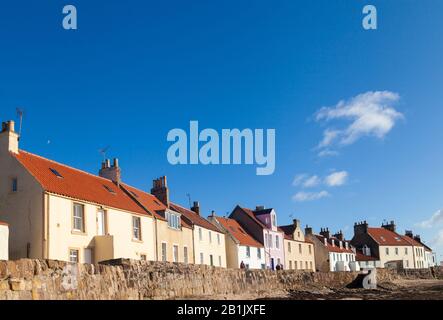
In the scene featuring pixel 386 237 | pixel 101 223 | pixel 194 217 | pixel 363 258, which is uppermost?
pixel 194 217

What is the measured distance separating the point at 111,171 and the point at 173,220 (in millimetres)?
5968

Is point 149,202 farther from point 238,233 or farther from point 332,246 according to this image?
point 332,246

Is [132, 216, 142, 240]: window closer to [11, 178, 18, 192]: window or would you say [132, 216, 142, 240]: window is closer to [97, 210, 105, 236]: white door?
[97, 210, 105, 236]: white door

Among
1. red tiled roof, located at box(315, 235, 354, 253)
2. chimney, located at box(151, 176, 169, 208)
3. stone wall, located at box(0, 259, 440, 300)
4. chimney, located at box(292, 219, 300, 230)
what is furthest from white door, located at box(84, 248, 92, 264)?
red tiled roof, located at box(315, 235, 354, 253)

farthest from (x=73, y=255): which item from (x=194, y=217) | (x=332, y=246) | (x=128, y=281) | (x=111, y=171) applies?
(x=332, y=246)

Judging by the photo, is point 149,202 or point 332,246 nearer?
point 149,202

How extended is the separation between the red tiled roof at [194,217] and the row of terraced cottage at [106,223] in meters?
0.17

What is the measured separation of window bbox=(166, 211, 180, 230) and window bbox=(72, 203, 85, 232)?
34.4ft

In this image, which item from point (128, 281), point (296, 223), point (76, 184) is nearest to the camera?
point (128, 281)

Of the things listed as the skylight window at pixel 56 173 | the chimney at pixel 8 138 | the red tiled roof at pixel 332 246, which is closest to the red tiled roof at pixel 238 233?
the red tiled roof at pixel 332 246

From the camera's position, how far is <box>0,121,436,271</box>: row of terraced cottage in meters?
26.1

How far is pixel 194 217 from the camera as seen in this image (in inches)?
1813

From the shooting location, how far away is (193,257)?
41.3 m
